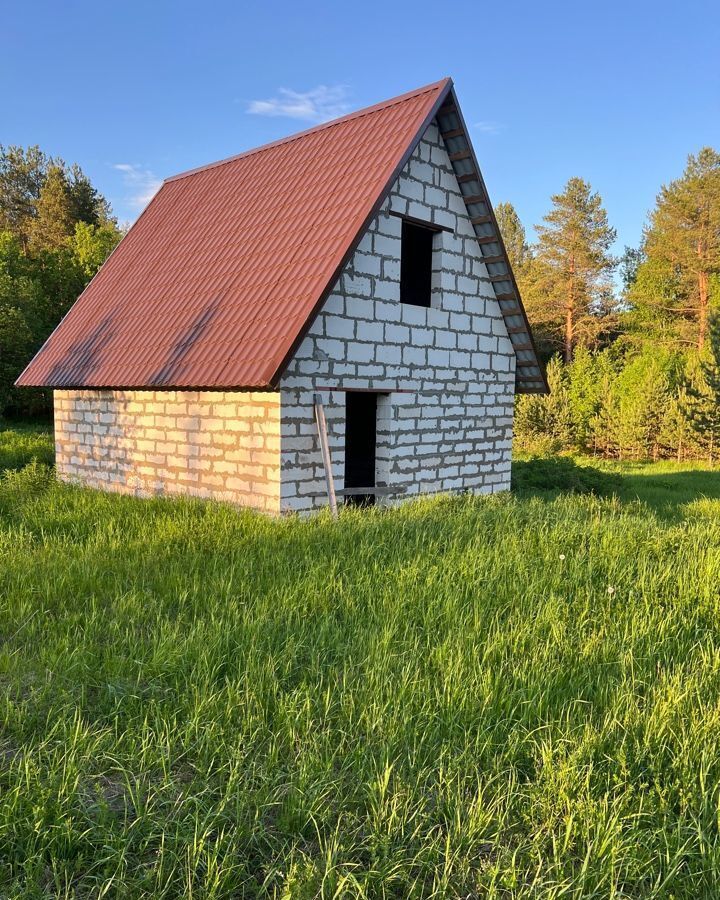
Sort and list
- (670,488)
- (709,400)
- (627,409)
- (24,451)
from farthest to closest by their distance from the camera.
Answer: (627,409) → (709,400) → (670,488) → (24,451)

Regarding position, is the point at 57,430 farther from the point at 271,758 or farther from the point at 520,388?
the point at 271,758

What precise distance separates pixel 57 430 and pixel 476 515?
892 cm

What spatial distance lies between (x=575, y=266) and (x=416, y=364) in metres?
33.2

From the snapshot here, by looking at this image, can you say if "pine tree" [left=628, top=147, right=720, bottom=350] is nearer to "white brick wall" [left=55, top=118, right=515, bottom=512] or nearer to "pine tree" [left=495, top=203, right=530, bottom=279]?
"pine tree" [left=495, top=203, right=530, bottom=279]

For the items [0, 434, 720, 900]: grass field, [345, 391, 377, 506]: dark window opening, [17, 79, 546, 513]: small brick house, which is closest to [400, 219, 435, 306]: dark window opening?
[17, 79, 546, 513]: small brick house

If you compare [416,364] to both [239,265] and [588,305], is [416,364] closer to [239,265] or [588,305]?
[239,265]

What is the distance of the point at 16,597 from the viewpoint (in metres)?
4.72

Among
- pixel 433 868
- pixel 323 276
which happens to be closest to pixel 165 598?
pixel 433 868

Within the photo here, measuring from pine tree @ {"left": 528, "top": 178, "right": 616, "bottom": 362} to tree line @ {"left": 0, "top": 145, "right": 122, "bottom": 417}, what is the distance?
25384mm

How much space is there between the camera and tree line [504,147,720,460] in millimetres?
28672

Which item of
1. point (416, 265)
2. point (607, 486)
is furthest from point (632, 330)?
point (416, 265)

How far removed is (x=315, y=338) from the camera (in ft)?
27.3

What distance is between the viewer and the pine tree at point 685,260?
115 ft

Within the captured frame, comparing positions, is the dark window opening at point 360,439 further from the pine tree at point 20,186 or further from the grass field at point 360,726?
the pine tree at point 20,186
